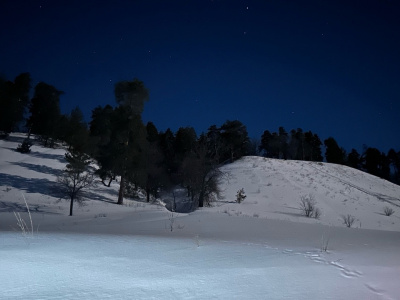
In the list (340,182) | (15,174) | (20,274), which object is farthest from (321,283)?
(340,182)

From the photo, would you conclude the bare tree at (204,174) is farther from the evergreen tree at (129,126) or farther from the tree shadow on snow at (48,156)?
the tree shadow on snow at (48,156)

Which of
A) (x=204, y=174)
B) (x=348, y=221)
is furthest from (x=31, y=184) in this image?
(x=348, y=221)

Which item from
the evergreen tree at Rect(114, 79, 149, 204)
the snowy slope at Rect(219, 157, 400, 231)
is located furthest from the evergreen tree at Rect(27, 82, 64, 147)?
the snowy slope at Rect(219, 157, 400, 231)

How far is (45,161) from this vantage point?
33969mm

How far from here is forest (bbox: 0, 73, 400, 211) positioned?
85.0 feet

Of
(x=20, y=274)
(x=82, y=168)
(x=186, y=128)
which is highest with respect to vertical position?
(x=186, y=128)

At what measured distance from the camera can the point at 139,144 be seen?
26.8 metres

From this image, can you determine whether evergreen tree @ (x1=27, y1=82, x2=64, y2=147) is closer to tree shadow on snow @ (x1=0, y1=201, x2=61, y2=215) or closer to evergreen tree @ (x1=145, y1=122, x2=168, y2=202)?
evergreen tree @ (x1=145, y1=122, x2=168, y2=202)

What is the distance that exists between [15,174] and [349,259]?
113 feet

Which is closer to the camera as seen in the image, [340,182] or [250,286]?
[250,286]

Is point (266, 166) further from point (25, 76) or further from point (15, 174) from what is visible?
point (25, 76)

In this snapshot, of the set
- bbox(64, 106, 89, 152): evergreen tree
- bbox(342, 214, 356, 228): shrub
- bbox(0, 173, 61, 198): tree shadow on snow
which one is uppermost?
bbox(64, 106, 89, 152): evergreen tree

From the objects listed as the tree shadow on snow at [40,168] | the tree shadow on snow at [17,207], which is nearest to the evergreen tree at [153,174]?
the tree shadow on snow at [40,168]

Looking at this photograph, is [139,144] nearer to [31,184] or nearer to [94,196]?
[94,196]
